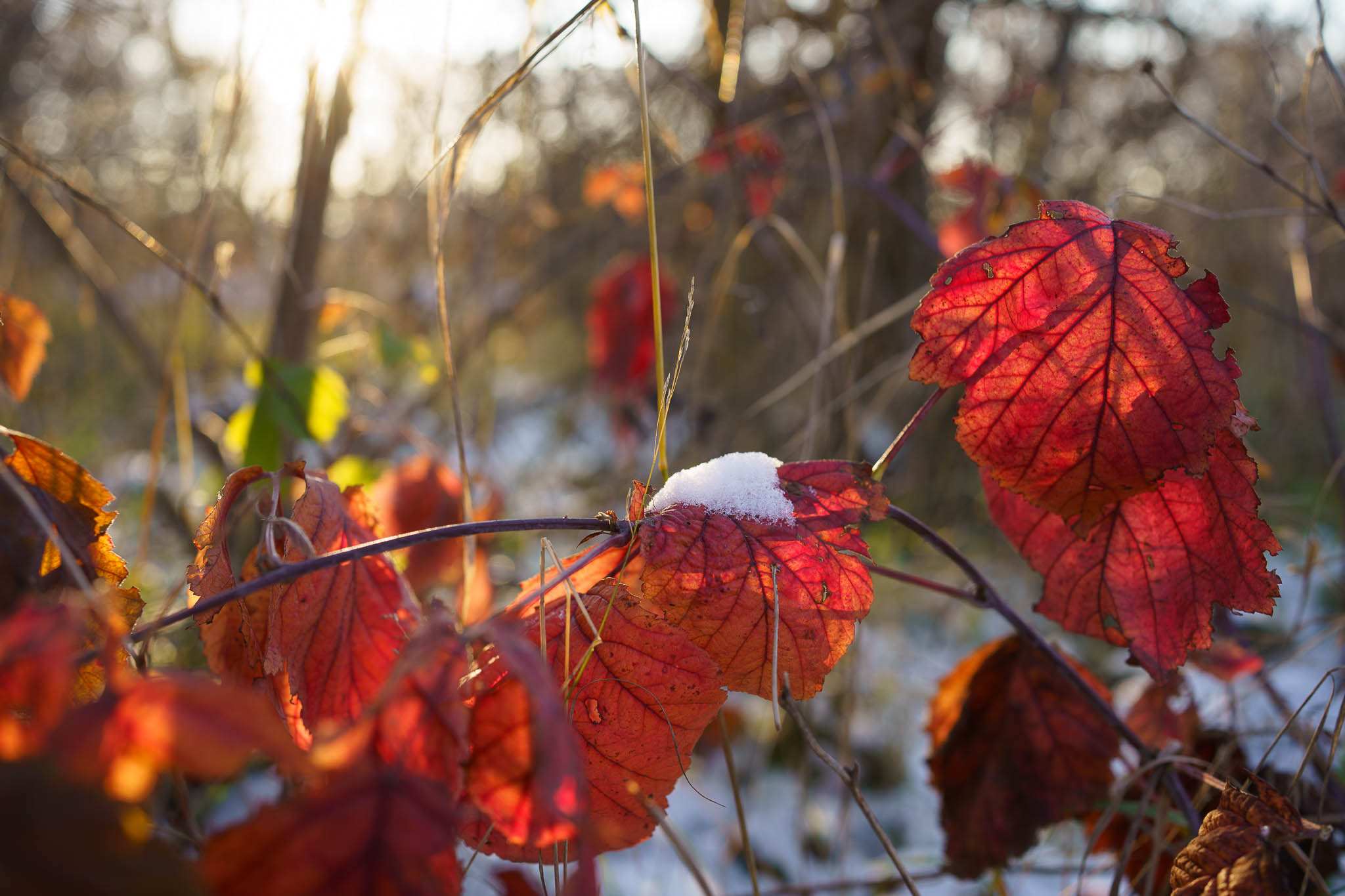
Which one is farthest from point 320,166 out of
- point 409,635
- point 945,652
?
point 945,652

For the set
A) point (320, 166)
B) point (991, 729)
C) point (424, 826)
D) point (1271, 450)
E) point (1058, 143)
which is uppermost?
point (1058, 143)

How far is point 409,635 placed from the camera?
0.55 m

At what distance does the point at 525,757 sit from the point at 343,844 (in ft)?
0.32

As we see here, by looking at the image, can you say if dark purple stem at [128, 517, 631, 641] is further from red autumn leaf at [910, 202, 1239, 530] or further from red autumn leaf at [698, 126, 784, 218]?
red autumn leaf at [698, 126, 784, 218]

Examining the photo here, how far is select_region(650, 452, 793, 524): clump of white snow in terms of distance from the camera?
536mm

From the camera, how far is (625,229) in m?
2.84

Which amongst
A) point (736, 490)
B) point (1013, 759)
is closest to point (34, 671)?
point (736, 490)

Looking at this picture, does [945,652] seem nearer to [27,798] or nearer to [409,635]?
[409,635]

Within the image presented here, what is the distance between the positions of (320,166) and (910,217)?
989 millimetres

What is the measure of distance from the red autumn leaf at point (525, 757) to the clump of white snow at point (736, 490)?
0.18 metres

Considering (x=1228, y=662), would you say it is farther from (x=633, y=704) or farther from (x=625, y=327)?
(x=625, y=327)

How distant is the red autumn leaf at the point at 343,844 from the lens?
0.29 meters

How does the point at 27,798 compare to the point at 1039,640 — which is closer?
the point at 27,798

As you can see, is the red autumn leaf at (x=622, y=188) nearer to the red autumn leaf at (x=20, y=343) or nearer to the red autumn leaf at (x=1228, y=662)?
the red autumn leaf at (x=20, y=343)
